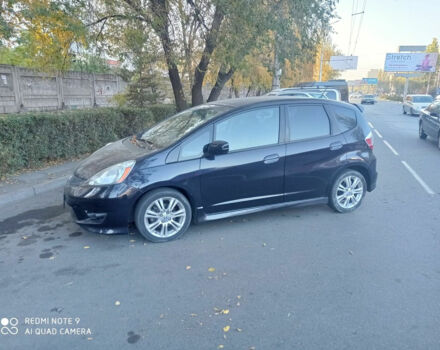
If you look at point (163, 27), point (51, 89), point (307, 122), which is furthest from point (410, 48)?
point (307, 122)

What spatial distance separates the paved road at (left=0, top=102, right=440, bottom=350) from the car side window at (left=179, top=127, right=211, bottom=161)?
996mm

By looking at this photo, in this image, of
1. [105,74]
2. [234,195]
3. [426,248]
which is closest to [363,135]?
[426,248]

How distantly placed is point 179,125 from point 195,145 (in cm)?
69

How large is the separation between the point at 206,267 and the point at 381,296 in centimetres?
163

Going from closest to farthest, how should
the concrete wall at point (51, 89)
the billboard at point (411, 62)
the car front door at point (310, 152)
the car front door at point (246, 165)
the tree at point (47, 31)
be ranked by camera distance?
the car front door at point (246, 165) < the car front door at point (310, 152) < the tree at point (47, 31) < the concrete wall at point (51, 89) < the billboard at point (411, 62)

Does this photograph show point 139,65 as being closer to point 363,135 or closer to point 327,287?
point 363,135

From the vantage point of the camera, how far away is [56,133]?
7094 millimetres

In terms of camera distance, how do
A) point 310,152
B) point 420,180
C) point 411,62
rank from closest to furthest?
point 310,152
point 420,180
point 411,62

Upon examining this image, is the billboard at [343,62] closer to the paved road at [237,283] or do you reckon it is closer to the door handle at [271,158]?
the paved road at [237,283]

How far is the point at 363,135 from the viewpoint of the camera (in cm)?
491

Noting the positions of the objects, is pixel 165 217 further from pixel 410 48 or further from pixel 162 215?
pixel 410 48

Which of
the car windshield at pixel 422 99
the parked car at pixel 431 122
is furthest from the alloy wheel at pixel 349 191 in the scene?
the car windshield at pixel 422 99

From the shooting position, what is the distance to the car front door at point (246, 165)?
3967 mm

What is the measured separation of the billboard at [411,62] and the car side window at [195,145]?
5976 centimetres
